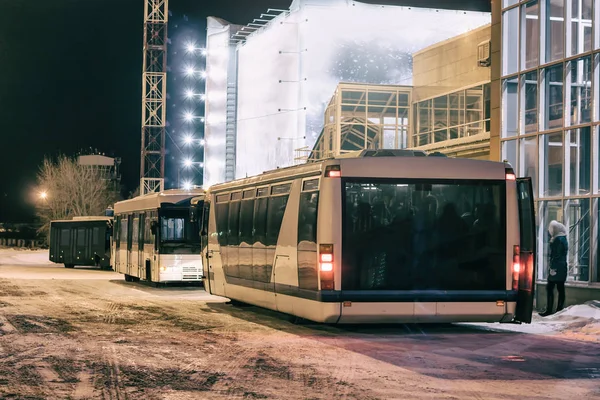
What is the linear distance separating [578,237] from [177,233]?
12144 millimetres

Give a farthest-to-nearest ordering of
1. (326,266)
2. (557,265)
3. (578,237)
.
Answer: (578,237) → (557,265) → (326,266)

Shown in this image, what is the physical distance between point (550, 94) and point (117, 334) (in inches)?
459

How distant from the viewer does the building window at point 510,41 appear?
22.7 meters

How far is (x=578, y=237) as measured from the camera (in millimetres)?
19984

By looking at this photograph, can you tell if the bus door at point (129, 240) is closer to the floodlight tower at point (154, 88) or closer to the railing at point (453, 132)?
the railing at point (453, 132)

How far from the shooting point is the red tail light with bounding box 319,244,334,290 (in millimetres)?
14008

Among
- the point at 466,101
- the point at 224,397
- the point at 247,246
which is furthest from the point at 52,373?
the point at 466,101

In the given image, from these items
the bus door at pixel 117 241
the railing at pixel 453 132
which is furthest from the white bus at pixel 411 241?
the railing at pixel 453 132

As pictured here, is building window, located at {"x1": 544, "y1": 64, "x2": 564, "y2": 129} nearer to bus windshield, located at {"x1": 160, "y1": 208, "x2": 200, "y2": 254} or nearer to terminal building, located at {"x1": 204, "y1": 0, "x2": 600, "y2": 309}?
terminal building, located at {"x1": 204, "y1": 0, "x2": 600, "y2": 309}

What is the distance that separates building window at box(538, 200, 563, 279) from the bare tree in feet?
241

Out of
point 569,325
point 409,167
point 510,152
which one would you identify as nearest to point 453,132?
point 510,152

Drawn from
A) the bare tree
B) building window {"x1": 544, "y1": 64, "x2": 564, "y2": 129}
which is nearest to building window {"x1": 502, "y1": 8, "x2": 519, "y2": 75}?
building window {"x1": 544, "y1": 64, "x2": 564, "y2": 129}

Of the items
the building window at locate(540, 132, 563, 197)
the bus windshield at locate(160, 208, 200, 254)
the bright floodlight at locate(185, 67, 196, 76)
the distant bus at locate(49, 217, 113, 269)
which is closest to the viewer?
the building window at locate(540, 132, 563, 197)

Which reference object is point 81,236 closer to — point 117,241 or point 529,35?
point 117,241
